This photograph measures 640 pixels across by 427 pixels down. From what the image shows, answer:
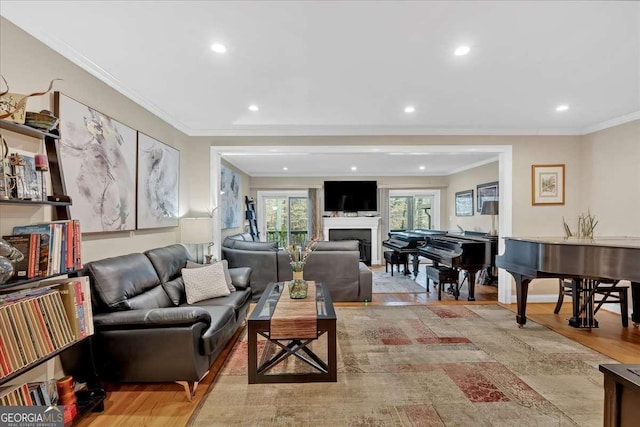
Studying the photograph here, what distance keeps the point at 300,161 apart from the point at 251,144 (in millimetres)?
2190

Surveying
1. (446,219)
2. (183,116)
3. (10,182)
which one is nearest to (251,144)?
(183,116)

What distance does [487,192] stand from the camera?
6.34m

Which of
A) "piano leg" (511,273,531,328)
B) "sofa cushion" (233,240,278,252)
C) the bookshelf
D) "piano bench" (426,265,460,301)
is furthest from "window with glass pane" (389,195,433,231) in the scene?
the bookshelf

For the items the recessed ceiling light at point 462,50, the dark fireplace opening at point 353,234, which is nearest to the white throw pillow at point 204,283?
the recessed ceiling light at point 462,50

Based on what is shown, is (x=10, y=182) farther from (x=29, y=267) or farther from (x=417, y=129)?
(x=417, y=129)

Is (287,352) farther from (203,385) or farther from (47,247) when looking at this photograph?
(47,247)

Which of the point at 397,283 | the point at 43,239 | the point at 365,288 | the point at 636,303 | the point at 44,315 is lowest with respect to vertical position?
the point at 397,283

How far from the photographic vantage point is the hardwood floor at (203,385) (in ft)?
6.68

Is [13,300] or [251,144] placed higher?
[251,144]

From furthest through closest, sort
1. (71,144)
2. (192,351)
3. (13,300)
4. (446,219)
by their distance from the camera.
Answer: (446,219), (71,144), (192,351), (13,300)

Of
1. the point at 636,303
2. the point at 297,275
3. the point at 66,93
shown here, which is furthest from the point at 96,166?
the point at 636,303

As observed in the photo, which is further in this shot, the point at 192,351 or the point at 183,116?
the point at 183,116

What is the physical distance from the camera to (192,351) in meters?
2.17

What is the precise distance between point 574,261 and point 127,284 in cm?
416
